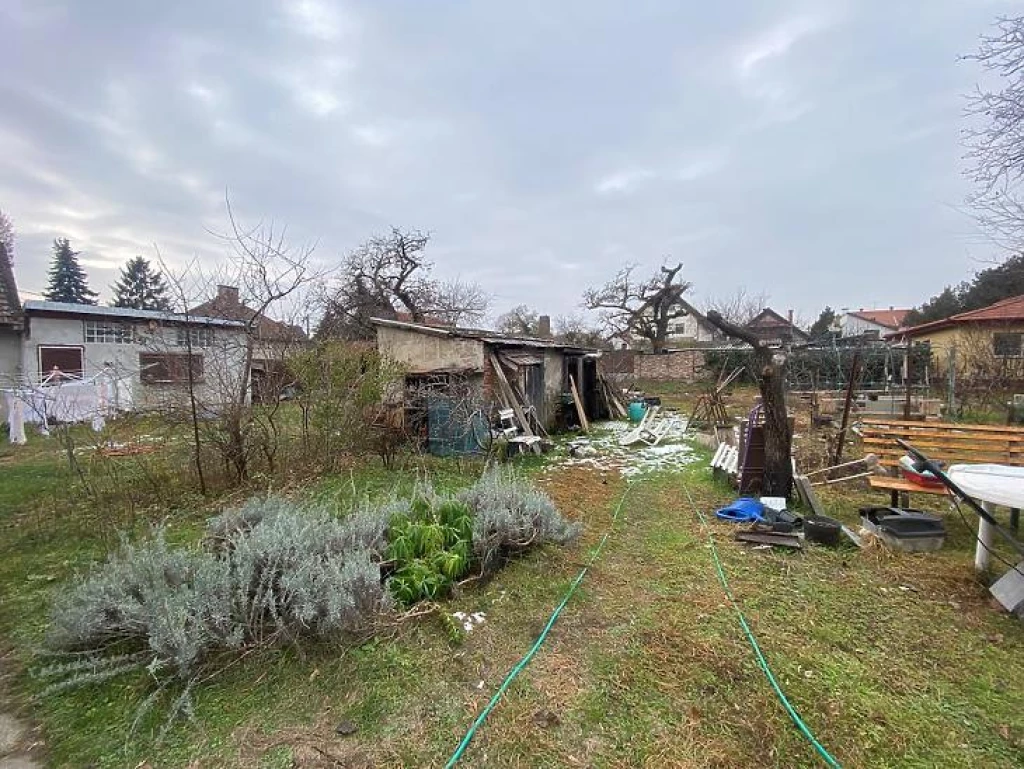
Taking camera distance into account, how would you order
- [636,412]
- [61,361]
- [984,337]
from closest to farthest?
[61,361], [984,337], [636,412]

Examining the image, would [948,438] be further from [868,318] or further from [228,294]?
[868,318]

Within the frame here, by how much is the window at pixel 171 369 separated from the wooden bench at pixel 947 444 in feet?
26.5

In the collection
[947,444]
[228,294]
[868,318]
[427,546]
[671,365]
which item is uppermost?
[868,318]

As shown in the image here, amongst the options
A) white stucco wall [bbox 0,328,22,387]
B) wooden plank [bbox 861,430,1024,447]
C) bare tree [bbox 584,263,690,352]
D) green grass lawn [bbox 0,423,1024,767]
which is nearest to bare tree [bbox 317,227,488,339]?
white stucco wall [bbox 0,328,22,387]

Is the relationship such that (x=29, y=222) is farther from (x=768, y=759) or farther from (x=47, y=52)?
(x=768, y=759)

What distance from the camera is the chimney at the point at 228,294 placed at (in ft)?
20.2

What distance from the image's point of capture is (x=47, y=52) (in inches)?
225

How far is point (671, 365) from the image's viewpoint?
25.4 m

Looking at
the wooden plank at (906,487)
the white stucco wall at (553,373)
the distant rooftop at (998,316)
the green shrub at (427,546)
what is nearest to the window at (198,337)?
the green shrub at (427,546)

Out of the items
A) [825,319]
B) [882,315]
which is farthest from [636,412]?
[882,315]

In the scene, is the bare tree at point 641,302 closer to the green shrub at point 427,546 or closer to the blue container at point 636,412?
the blue container at point 636,412

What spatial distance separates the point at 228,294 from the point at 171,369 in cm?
126

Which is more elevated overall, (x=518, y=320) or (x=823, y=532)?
(x=518, y=320)

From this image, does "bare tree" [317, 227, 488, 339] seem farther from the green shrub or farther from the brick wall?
the green shrub
